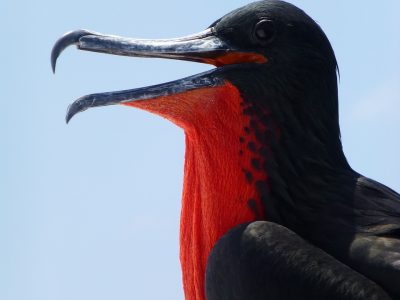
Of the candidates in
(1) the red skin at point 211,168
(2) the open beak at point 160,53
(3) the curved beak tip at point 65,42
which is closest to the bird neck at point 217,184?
(1) the red skin at point 211,168

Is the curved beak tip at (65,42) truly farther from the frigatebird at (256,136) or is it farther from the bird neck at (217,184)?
the bird neck at (217,184)

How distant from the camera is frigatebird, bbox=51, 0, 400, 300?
3916 mm

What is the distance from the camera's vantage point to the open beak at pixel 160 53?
13.1 feet

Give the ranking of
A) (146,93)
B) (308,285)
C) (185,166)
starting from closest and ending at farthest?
1. (308,285)
2. (146,93)
3. (185,166)

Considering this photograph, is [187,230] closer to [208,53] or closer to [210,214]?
[210,214]

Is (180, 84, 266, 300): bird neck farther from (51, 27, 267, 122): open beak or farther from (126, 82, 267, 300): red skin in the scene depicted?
(51, 27, 267, 122): open beak

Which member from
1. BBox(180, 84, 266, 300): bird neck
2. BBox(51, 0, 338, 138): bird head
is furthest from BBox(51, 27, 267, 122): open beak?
BBox(180, 84, 266, 300): bird neck

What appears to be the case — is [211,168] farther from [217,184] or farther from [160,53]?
[160,53]

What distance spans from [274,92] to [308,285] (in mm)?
763

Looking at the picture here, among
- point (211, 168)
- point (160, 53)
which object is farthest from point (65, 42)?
point (211, 168)

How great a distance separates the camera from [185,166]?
4.30 meters

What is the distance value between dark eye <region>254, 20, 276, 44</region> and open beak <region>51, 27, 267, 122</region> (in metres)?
0.06

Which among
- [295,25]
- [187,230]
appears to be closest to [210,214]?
[187,230]

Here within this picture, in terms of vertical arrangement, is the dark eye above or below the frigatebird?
above
